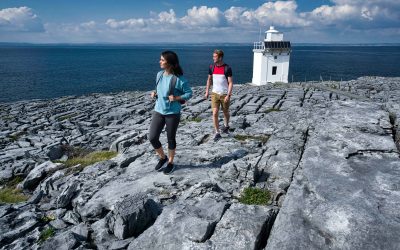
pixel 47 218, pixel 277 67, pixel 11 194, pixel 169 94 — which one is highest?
pixel 169 94

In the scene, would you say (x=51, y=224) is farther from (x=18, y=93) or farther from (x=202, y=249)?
(x=18, y=93)

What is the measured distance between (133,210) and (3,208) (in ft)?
14.4

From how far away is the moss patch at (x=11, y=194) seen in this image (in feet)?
30.5

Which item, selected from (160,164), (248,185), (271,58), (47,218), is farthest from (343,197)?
(271,58)

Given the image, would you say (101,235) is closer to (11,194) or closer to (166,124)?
(166,124)

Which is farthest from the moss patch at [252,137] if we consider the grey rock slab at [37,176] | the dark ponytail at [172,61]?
the grey rock slab at [37,176]

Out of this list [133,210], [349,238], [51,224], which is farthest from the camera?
[51,224]

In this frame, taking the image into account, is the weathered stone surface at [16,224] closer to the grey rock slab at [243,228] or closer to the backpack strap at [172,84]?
the backpack strap at [172,84]

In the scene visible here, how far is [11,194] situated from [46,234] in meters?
4.45

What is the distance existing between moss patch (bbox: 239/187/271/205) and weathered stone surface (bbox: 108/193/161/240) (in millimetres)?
1730

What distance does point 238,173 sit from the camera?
24.0 feet

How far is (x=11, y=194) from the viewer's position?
9.65 meters

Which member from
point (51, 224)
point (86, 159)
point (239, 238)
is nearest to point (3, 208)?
point (51, 224)

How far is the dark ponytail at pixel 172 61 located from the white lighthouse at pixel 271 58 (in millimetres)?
44612
